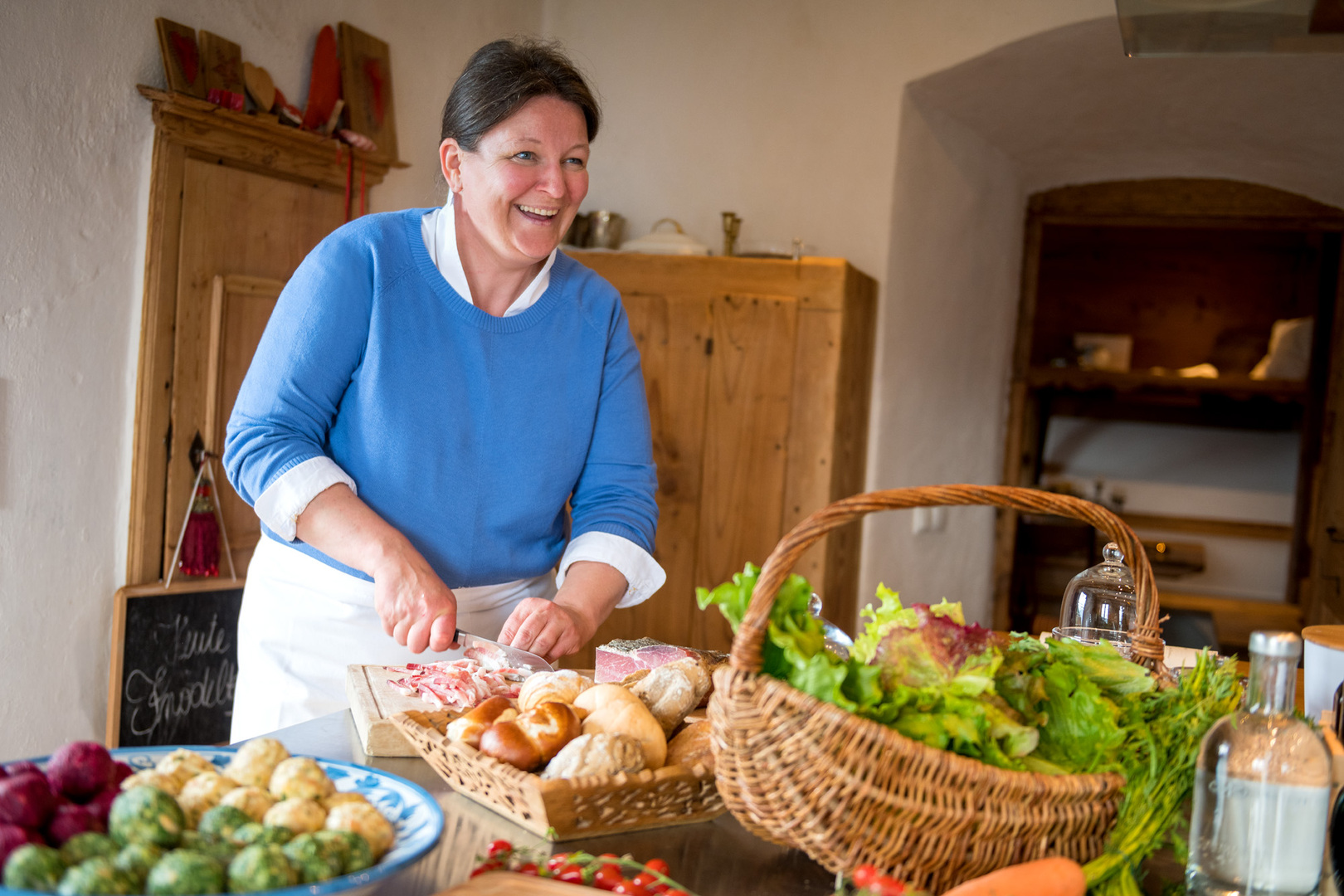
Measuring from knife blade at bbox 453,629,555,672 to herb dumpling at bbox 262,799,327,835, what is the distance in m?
0.56

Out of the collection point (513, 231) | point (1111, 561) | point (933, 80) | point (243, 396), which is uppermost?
point (933, 80)

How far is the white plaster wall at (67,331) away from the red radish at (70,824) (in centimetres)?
165

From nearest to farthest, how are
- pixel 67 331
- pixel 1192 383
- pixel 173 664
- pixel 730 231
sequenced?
pixel 67 331 → pixel 173 664 → pixel 730 231 → pixel 1192 383

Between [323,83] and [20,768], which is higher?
[323,83]

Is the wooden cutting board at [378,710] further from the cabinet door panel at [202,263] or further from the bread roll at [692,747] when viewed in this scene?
the cabinet door panel at [202,263]

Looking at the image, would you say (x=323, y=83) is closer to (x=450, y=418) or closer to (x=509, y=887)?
(x=450, y=418)

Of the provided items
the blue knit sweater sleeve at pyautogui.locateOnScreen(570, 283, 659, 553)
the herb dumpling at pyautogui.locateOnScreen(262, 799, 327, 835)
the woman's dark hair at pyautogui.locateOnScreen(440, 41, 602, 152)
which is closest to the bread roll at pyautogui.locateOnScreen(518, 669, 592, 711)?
the herb dumpling at pyautogui.locateOnScreen(262, 799, 327, 835)

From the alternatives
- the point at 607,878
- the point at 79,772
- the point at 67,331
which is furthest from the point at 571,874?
the point at 67,331

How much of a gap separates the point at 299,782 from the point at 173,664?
190 centimetres

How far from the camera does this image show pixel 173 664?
2.52 meters

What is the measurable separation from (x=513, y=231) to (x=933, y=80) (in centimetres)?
223

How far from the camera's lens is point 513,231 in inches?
63.6

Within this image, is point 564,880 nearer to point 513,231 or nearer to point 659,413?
point 513,231

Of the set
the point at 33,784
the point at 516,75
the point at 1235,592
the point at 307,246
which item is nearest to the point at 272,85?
the point at 307,246
